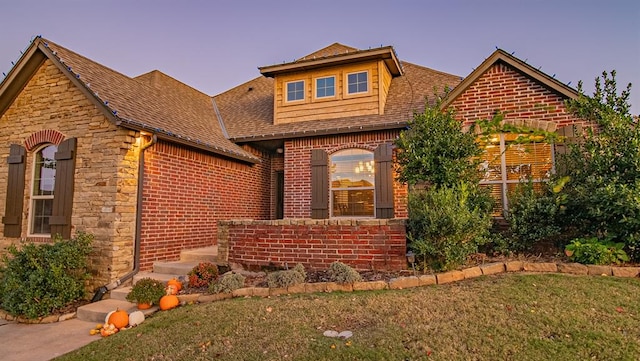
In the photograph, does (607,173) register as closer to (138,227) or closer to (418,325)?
(418,325)

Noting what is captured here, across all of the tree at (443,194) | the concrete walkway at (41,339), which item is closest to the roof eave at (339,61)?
the tree at (443,194)

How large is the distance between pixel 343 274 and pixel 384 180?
4104mm

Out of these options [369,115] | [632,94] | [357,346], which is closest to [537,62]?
[632,94]

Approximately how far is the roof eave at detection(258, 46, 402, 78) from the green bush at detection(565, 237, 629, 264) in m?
6.29

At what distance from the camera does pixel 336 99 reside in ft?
31.9

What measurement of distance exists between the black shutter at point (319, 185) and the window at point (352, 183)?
193mm

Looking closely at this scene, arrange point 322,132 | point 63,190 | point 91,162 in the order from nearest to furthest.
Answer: point 91,162, point 63,190, point 322,132

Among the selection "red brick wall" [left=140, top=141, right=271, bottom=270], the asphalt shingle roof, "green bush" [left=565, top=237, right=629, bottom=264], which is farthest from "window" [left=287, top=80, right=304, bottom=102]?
"green bush" [left=565, top=237, right=629, bottom=264]

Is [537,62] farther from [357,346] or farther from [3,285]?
[3,285]

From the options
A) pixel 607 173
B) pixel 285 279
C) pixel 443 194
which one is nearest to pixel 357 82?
pixel 443 194

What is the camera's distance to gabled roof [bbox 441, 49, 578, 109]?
278 inches

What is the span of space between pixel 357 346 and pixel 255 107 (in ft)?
32.5

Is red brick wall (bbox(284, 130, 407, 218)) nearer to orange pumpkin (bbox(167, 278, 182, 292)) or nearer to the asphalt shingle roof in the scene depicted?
the asphalt shingle roof

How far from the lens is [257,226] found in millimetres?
6289
